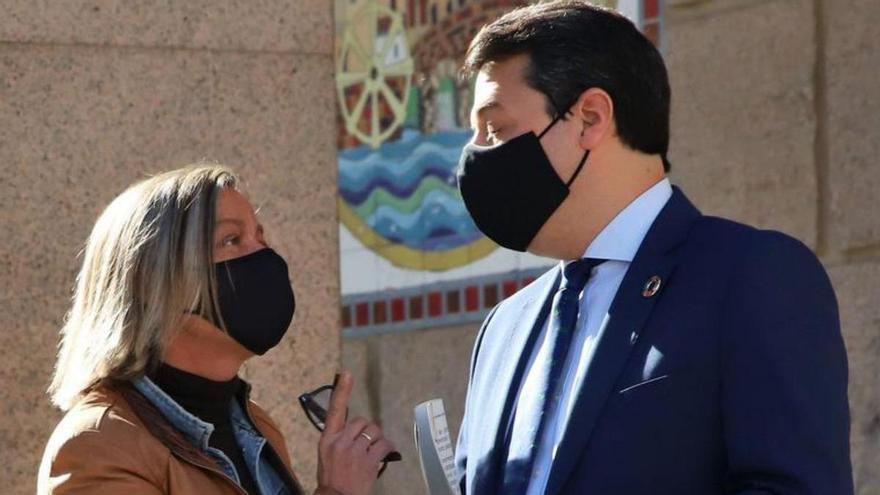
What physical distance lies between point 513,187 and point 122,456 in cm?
79

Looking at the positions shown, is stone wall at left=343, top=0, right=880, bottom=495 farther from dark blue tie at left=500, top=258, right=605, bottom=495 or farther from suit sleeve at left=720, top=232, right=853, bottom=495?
suit sleeve at left=720, top=232, right=853, bottom=495

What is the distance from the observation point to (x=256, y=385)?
13.4 ft

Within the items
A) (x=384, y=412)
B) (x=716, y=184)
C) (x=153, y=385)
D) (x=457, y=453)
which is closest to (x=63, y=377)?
(x=153, y=385)

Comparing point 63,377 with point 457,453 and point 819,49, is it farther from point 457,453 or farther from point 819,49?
point 819,49

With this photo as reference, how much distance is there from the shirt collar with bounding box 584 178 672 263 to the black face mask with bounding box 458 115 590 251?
87mm

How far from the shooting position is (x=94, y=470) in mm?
3051

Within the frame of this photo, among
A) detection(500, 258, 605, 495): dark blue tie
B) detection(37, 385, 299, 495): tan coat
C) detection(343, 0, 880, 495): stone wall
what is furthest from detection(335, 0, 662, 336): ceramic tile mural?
detection(500, 258, 605, 495): dark blue tie

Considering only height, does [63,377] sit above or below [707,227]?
below

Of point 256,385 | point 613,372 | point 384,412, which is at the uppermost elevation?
point 613,372

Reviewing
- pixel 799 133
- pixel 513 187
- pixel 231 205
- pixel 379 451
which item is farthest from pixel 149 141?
pixel 799 133

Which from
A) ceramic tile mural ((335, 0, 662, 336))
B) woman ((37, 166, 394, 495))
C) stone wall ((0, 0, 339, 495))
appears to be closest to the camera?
woman ((37, 166, 394, 495))

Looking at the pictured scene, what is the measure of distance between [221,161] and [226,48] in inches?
9.6

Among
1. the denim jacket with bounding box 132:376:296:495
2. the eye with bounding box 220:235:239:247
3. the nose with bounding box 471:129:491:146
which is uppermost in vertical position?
the nose with bounding box 471:129:491:146

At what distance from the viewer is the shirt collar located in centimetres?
276
